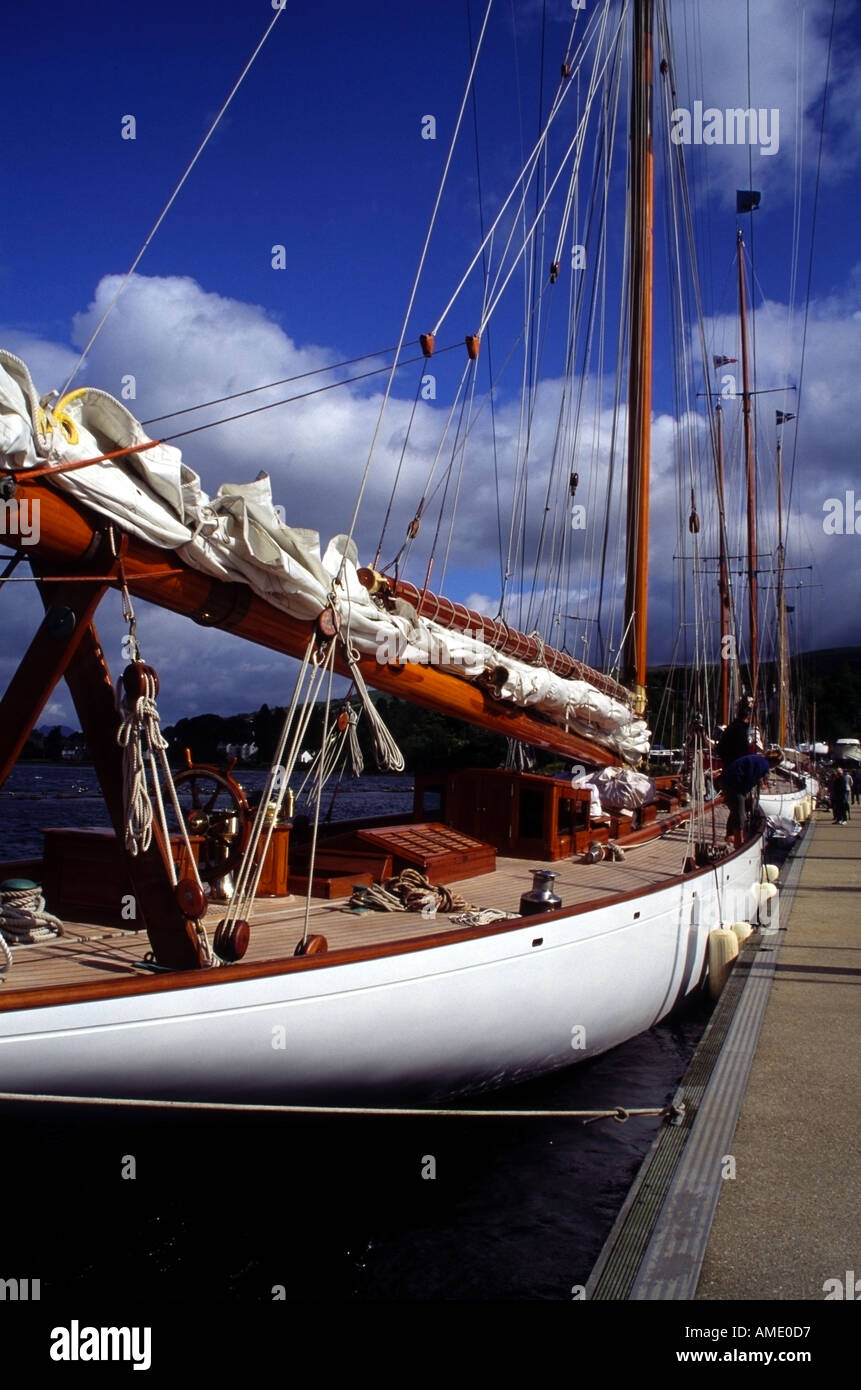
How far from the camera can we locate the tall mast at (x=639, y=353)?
44.0 ft

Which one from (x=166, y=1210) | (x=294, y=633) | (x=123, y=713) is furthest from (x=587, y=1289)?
(x=294, y=633)

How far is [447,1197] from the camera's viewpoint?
18.6 ft

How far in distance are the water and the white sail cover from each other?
2.63 metres

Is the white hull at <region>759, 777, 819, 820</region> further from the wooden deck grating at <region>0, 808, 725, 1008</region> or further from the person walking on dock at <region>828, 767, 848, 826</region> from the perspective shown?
the wooden deck grating at <region>0, 808, 725, 1008</region>

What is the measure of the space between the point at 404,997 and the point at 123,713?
1979 millimetres

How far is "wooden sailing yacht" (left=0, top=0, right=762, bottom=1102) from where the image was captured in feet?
13.9

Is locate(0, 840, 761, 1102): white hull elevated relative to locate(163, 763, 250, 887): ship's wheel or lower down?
lower down

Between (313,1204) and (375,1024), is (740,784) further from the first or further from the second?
(375,1024)

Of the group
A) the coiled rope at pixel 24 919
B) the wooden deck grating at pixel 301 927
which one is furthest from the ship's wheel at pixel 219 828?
the coiled rope at pixel 24 919

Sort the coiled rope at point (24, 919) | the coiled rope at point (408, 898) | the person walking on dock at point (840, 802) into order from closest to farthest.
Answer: the coiled rope at point (24, 919)
the coiled rope at point (408, 898)
the person walking on dock at point (840, 802)

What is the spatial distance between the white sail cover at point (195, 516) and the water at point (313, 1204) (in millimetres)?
2626

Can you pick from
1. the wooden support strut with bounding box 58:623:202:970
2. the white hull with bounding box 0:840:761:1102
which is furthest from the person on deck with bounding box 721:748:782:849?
the wooden support strut with bounding box 58:623:202:970

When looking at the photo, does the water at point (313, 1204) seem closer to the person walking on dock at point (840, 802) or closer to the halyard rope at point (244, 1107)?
the halyard rope at point (244, 1107)

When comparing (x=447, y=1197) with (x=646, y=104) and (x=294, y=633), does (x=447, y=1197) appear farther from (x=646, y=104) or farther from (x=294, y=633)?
(x=646, y=104)
